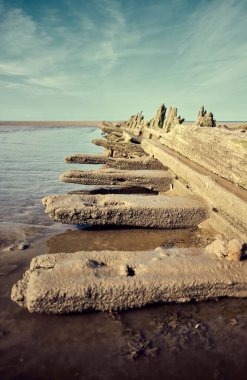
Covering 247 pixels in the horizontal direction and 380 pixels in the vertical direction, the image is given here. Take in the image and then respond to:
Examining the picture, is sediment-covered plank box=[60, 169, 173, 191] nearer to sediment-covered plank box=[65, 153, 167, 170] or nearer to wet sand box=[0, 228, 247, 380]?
sediment-covered plank box=[65, 153, 167, 170]

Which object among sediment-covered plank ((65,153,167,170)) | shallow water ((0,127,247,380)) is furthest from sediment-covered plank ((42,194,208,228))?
sediment-covered plank ((65,153,167,170))

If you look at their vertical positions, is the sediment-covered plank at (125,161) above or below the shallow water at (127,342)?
above

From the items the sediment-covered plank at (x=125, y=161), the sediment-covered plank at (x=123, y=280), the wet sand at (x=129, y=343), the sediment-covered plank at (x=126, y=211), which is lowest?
the wet sand at (x=129, y=343)

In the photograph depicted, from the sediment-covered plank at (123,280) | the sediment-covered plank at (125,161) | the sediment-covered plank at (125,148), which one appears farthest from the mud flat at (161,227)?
the sediment-covered plank at (125,148)

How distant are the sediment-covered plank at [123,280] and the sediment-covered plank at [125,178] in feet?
8.64

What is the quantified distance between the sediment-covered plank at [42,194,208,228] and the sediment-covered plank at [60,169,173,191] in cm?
138

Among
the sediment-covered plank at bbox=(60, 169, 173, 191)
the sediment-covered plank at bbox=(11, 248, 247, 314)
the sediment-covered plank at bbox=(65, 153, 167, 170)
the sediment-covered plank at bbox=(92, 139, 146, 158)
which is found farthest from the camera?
the sediment-covered plank at bbox=(92, 139, 146, 158)

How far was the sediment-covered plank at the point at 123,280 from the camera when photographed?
2.10 meters

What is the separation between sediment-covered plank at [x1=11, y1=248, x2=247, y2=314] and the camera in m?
2.10

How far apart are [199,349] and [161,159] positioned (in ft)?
13.9

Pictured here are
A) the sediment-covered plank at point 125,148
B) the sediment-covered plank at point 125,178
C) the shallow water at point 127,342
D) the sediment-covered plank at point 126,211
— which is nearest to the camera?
the shallow water at point 127,342

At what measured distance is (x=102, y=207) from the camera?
348 centimetres

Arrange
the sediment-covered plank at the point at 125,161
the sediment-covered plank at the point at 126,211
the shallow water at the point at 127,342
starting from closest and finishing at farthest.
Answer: the shallow water at the point at 127,342 → the sediment-covered plank at the point at 126,211 → the sediment-covered plank at the point at 125,161

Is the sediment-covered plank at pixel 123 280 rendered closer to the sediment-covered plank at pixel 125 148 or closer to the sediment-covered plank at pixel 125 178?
the sediment-covered plank at pixel 125 178
